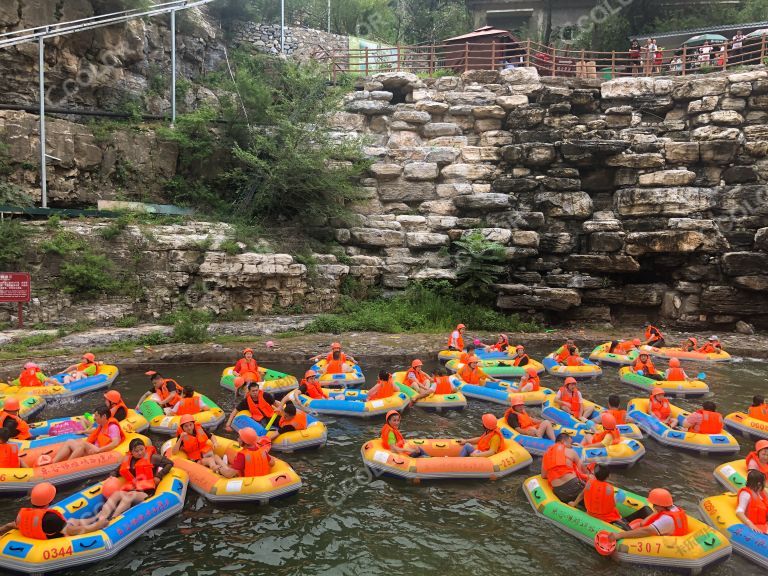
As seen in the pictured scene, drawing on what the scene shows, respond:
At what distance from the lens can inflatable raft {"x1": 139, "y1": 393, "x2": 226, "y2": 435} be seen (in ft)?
34.4

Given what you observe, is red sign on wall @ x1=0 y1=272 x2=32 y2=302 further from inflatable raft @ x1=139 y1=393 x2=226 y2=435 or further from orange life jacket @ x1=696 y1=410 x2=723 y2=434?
orange life jacket @ x1=696 y1=410 x2=723 y2=434

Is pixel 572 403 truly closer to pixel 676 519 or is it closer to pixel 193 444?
pixel 676 519

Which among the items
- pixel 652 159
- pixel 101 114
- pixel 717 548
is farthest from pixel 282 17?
pixel 717 548

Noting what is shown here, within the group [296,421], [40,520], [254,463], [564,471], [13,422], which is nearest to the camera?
[40,520]

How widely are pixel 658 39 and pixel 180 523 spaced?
30.2 metres

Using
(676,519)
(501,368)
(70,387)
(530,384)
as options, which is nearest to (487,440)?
(676,519)

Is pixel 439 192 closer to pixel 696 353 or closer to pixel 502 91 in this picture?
pixel 502 91

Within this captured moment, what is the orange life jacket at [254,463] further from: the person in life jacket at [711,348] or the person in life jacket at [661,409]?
the person in life jacket at [711,348]

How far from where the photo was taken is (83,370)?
12.7 meters

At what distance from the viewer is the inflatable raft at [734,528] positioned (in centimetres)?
691

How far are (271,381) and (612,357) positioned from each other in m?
9.86

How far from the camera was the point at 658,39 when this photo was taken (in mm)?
27516

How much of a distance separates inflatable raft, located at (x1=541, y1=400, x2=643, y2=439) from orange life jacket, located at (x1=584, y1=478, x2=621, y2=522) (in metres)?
2.74

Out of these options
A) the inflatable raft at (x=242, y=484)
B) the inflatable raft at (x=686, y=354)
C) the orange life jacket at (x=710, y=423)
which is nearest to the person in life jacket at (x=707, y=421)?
the orange life jacket at (x=710, y=423)
